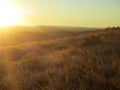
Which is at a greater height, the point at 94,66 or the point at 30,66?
the point at 94,66

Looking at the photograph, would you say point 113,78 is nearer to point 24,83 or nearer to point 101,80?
point 101,80

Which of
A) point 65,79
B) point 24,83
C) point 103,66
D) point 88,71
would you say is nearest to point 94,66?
point 103,66

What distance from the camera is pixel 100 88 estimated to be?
4.95m

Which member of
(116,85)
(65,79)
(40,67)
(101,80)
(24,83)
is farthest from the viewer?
(40,67)

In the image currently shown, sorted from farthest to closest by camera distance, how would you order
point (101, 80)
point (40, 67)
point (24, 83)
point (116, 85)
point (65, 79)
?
point (40, 67) < point (24, 83) < point (65, 79) < point (101, 80) < point (116, 85)

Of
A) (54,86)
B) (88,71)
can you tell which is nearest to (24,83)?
(54,86)

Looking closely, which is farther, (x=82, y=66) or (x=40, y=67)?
(x=40, y=67)

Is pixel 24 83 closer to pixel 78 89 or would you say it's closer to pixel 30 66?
pixel 78 89

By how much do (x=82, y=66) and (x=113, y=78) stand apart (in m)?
1.60

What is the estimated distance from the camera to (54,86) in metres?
5.40

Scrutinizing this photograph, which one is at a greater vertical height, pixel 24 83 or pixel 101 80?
pixel 101 80

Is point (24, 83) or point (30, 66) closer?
point (24, 83)

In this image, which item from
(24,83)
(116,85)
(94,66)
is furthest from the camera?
(94,66)

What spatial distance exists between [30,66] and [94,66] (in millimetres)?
3136
